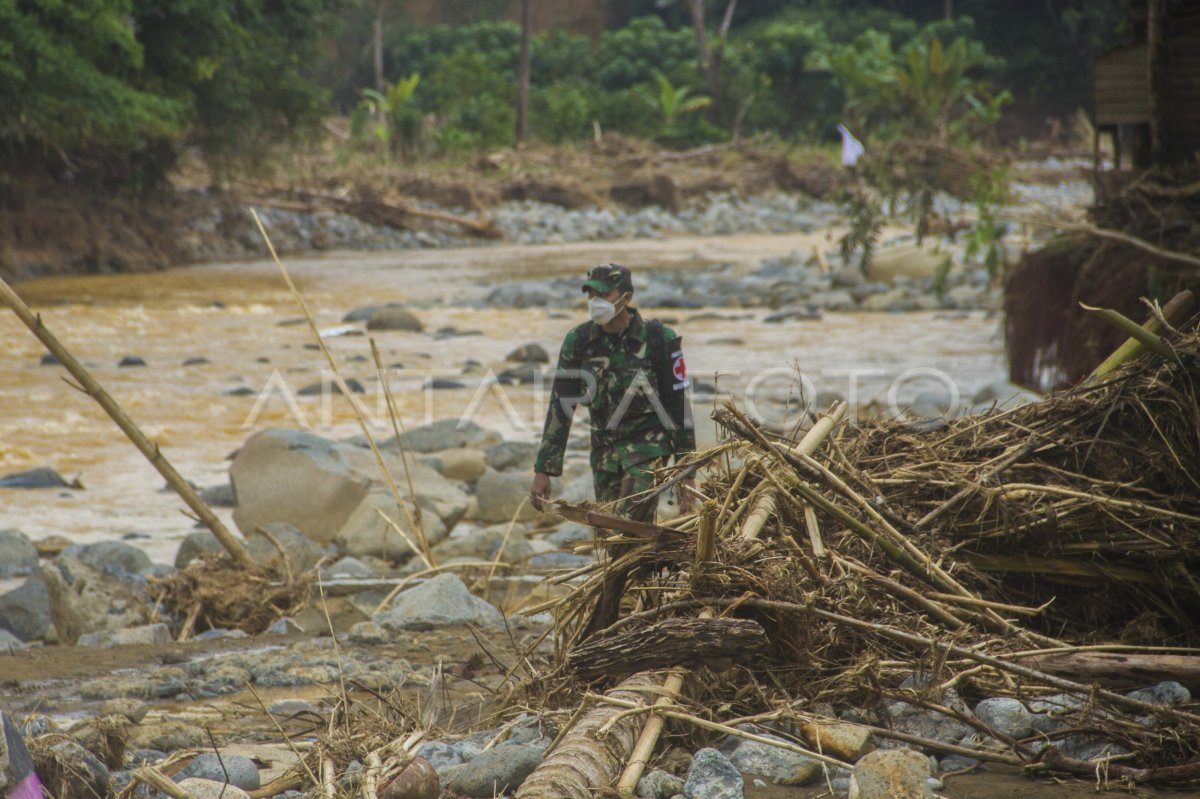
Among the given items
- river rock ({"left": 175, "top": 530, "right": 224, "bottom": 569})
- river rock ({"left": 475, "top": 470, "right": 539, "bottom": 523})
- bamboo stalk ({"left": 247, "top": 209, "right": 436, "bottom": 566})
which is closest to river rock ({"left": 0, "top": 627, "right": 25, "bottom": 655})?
river rock ({"left": 175, "top": 530, "right": 224, "bottom": 569})

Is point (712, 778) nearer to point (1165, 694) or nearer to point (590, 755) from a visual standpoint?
point (590, 755)

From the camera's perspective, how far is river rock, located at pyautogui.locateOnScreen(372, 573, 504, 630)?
218 inches

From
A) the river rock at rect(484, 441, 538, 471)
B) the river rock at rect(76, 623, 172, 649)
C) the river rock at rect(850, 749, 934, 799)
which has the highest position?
the river rock at rect(850, 749, 934, 799)

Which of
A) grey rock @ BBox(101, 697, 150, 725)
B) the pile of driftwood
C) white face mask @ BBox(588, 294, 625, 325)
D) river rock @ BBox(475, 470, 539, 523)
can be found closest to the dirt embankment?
river rock @ BBox(475, 470, 539, 523)

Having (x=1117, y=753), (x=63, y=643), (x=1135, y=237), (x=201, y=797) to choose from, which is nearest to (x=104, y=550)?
(x=63, y=643)

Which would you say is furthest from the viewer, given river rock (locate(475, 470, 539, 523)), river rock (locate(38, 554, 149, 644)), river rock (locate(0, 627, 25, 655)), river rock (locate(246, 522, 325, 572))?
river rock (locate(475, 470, 539, 523))

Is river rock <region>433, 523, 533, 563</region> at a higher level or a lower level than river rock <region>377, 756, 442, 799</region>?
lower

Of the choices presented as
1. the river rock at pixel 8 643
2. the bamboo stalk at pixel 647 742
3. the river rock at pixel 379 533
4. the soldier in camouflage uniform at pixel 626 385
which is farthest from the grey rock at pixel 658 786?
the river rock at pixel 379 533

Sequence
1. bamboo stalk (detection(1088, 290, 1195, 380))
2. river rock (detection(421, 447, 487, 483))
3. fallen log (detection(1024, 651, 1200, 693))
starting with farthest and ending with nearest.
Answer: river rock (detection(421, 447, 487, 483)) → bamboo stalk (detection(1088, 290, 1195, 380)) → fallen log (detection(1024, 651, 1200, 693))

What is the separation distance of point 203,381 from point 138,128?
29.7ft

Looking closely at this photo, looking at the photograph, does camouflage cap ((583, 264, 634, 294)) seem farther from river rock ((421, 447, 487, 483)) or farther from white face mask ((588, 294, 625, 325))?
river rock ((421, 447, 487, 483))

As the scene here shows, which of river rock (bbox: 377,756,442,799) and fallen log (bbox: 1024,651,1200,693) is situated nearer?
river rock (bbox: 377,756,442,799)

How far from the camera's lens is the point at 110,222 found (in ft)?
74.6

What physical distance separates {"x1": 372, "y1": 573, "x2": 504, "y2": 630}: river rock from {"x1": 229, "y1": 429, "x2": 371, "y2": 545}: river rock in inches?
68.5
